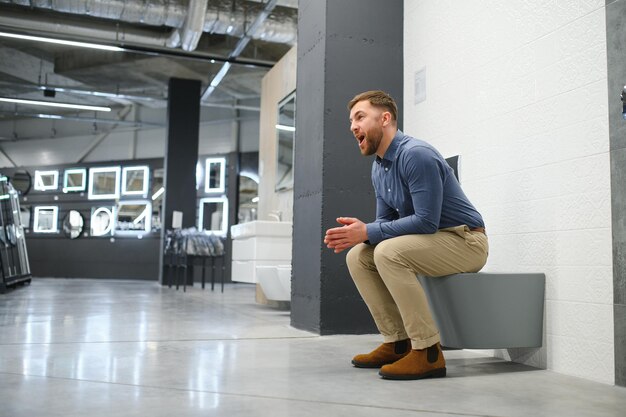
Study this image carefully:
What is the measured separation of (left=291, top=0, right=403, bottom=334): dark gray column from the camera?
3852 millimetres

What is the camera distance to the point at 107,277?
49.8ft

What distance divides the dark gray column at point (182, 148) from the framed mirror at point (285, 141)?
5.14 m

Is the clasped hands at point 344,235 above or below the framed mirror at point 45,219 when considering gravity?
below

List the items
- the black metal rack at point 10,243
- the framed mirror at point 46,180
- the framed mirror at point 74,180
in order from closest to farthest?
the black metal rack at point 10,243 < the framed mirror at point 74,180 < the framed mirror at point 46,180

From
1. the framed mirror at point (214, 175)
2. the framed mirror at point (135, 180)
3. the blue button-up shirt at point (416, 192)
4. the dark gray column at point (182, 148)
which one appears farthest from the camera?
the framed mirror at point (135, 180)

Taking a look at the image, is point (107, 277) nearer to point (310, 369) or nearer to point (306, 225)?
point (306, 225)

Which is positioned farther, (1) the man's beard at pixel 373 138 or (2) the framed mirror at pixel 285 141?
(2) the framed mirror at pixel 285 141

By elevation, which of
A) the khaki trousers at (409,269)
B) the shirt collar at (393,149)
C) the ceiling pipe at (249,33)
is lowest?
the khaki trousers at (409,269)

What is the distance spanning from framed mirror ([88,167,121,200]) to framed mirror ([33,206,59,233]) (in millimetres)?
1262

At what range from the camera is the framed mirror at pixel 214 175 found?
47.2 ft

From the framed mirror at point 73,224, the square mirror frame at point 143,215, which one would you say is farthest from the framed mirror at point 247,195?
the framed mirror at point 73,224

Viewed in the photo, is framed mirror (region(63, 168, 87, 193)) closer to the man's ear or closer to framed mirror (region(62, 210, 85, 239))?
framed mirror (region(62, 210, 85, 239))

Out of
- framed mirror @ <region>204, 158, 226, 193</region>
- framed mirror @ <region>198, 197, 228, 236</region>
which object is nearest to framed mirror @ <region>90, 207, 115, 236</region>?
framed mirror @ <region>198, 197, 228, 236</region>

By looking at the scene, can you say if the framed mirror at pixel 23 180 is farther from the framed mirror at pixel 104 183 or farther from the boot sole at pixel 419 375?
the boot sole at pixel 419 375
